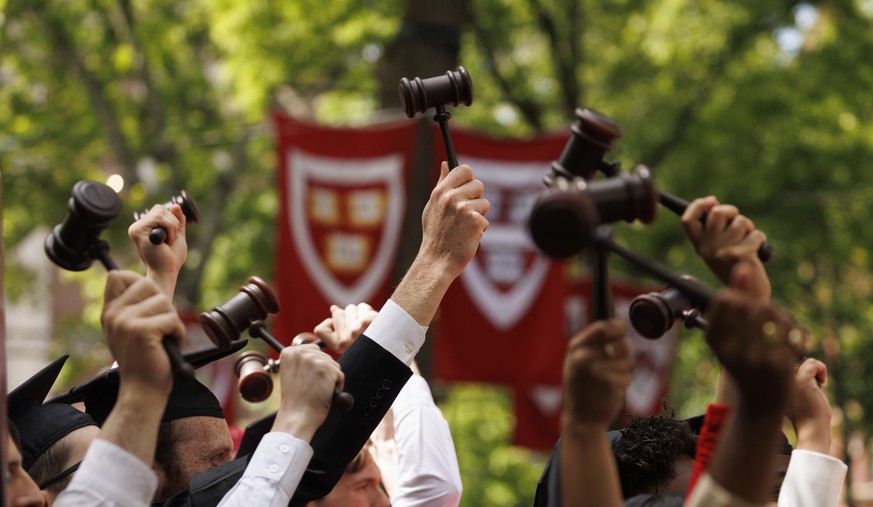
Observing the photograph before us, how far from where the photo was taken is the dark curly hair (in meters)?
3.04

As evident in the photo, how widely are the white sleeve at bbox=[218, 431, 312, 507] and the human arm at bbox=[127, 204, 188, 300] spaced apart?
88 cm

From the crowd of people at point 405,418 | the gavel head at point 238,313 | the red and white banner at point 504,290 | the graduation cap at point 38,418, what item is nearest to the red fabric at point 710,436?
the crowd of people at point 405,418

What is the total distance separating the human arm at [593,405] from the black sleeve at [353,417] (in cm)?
72

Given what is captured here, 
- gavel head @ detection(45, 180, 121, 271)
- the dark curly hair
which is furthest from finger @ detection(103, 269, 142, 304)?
the dark curly hair

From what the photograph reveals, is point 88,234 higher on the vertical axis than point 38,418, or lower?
higher

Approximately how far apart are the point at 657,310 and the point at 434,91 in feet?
3.00

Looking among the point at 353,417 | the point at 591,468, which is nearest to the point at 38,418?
the point at 353,417

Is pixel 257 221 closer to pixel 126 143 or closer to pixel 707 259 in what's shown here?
pixel 126 143

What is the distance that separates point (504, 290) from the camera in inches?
376

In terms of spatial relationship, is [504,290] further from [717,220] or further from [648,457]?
[717,220]

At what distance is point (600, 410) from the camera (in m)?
2.05

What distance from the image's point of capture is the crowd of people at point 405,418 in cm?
194

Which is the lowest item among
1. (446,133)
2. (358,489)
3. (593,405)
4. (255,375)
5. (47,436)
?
(358,489)

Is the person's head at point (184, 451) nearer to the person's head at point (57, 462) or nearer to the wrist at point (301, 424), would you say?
the person's head at point (57, 462)
